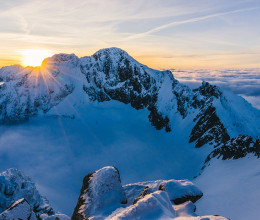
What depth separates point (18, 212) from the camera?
20.9m

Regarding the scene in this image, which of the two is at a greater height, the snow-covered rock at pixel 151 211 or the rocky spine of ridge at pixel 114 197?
the snow-covered rock at pixel 151 211

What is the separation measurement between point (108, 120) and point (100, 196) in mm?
129959

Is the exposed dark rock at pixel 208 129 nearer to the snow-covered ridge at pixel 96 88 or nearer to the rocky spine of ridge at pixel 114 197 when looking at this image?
the snow-covered ridge at pixel 96 88

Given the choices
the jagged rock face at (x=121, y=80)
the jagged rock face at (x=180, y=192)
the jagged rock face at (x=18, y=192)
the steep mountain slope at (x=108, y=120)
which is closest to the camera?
the jagged rock face at (x=180, y=192)

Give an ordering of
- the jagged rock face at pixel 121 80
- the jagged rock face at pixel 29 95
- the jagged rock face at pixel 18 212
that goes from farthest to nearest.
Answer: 1. the jagged rock face at pixel 29 95
2. the jagged rock face at pixel 121 80
3. the jagged rock face at pixel 18 212

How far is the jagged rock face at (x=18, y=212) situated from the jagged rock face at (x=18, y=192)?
16374 mm

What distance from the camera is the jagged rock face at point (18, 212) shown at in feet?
66.9

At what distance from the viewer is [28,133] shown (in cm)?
13562

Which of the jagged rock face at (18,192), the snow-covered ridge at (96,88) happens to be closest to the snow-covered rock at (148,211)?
the jagged rock face at (18,192)

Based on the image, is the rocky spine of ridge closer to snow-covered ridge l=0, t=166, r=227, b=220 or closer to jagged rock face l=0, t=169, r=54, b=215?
snow-covered ridge l=0, t=166, r=227, b=220

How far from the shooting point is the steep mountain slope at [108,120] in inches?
3925

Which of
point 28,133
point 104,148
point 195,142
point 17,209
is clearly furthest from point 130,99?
point 17,209

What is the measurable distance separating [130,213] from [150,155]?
326 feet

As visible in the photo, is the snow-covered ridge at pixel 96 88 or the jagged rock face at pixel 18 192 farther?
the snow-covered ridge at pixel 96 88
